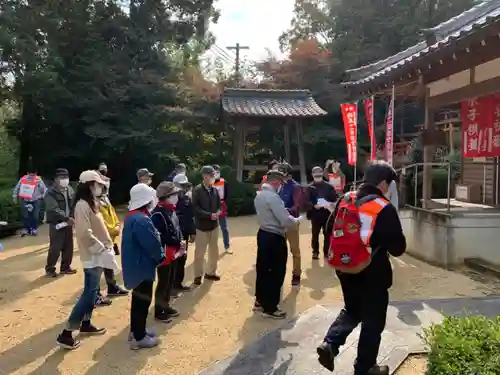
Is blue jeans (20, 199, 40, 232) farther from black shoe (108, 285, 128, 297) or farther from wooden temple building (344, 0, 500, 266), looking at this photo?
wooden temple building (344, 0, 500, 266)

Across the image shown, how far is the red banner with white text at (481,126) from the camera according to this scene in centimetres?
948

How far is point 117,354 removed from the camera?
181 inches

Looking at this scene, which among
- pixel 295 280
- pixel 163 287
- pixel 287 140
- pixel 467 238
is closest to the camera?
pixel 163 287

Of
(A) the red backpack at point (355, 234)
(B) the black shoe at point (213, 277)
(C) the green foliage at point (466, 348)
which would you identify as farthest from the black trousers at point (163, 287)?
(C) the green foliage at point (466, 348)

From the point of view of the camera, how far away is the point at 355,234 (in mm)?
3564

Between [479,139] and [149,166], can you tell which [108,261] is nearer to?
[479,139]

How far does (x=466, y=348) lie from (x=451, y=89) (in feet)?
23.7

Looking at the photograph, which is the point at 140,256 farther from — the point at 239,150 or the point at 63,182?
the point at 239,150

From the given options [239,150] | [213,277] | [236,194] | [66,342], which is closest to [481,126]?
[213,277]

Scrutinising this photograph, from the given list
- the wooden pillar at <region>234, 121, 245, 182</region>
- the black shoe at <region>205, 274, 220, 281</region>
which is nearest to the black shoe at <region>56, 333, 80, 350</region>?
the black shoe at <region>205, 274, 220, 281</region>

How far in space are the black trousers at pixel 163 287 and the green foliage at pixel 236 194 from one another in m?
10.2

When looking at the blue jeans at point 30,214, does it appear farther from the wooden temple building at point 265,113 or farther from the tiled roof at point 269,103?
the tiled roof at point 269,103

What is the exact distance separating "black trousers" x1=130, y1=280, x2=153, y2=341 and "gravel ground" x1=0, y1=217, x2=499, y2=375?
0.21 metres

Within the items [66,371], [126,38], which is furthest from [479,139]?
[126,38]
